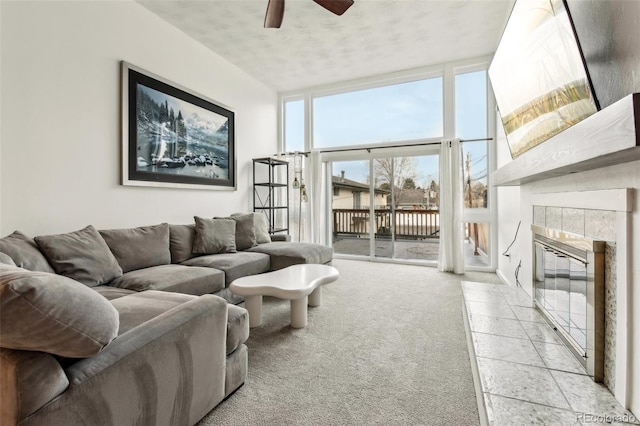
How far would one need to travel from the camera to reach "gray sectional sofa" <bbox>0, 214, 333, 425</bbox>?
0.81 m

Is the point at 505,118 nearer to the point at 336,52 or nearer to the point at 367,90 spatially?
the point at 336,52

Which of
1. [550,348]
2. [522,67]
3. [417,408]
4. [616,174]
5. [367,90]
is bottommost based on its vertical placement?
[417,408]

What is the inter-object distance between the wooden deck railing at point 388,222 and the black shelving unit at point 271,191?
0.96 meters

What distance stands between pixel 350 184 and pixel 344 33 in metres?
2.37

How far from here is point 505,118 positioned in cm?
243

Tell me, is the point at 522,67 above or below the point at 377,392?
above

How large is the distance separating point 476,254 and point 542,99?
10.9 feet

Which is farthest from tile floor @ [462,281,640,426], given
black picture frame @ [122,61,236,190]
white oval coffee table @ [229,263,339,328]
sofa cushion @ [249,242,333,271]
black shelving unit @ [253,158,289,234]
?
black shelving unit @ [253,158,289,234]

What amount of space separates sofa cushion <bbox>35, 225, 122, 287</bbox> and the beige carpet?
3.97 ft

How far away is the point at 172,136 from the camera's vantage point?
11.2 feet

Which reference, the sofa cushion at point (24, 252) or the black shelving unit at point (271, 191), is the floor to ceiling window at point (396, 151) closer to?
the black shelving unit at point (271, 191)


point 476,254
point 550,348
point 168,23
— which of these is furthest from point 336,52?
point 550,348

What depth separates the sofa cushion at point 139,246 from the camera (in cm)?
251

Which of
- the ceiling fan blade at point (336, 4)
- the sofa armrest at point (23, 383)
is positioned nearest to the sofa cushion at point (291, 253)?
the ceiling fan blade at point (336, 4)
